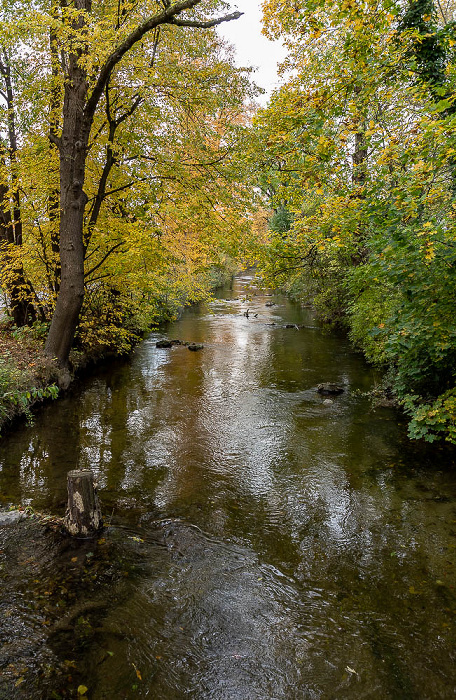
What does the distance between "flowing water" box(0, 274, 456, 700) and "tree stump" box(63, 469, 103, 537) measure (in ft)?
0.61

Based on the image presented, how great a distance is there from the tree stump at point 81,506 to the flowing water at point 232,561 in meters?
0.19

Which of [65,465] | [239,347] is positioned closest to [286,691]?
[65,465]

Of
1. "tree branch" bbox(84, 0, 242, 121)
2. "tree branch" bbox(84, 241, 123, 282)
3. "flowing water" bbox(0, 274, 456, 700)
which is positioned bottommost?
"flowing water" bbox(0, 274, 456, 700)

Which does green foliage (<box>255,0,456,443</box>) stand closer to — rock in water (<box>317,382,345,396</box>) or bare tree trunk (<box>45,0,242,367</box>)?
rock in water (<box>317,382,345,396</box>)

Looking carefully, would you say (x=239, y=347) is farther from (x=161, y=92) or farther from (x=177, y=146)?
(x=161, y=92)

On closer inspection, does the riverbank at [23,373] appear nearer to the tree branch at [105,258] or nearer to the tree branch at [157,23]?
the tree branch at [105,258]

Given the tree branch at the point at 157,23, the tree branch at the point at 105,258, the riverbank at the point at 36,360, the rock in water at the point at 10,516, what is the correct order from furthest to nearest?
the tree branch at the point at 105,258 < the riverbank at the point at 36,360 < the tree branch at the point at 157,23 < the rock in water at the point at 10,516

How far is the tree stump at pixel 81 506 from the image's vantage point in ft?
14.4

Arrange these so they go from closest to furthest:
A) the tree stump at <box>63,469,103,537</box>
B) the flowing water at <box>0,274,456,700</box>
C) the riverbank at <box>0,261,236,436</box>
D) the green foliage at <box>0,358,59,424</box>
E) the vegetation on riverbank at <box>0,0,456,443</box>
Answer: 1. the flowing water at <box>0,274,456,700</box>
2. the tree stump at <box>63,469,103,537</box>
3. the vegetation on riverbank at <box>0,0,456,443</box>
4. the green foliage at <box>0,358,59,424</box>
5. the riverbank at <box>0,261,236,436</box>

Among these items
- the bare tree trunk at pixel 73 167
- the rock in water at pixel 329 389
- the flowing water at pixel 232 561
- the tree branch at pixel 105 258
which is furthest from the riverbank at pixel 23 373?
the rock in water at pixel 329 389

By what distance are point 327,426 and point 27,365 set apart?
7095mm

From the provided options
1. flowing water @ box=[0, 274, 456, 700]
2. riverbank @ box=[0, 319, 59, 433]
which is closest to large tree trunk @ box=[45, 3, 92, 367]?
riverbank @ box=[0, 319, 59, 433]

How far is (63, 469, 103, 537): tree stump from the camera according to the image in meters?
4.40

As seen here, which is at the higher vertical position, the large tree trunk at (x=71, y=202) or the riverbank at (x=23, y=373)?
the large tree trunk at (x=71, y=202)
